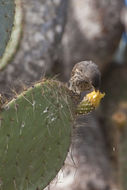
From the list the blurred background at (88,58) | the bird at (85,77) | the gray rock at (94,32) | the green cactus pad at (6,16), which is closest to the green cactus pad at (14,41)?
the green cactus pad at (6,16)

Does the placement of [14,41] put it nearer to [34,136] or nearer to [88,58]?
[34,136]

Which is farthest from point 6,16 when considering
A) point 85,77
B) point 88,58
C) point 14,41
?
point 88,58

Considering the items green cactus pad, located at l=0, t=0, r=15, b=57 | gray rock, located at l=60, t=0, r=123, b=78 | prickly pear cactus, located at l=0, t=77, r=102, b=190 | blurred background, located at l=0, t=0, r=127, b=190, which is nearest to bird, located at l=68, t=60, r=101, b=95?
prickly pear cactus, located at l=0, t=77, r=102, b=190

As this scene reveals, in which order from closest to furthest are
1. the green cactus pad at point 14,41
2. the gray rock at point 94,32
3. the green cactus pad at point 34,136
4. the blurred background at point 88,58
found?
the green cactus pad at point 34,136 < the green cactus pad at point 14,41 < the blurred background at point 88,58 < the gray rock at point 94,32

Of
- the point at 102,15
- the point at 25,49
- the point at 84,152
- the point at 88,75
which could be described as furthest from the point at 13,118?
the point at 102,15

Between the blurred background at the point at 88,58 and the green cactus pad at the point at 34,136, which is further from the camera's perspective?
the blurred background at the point at 88,58

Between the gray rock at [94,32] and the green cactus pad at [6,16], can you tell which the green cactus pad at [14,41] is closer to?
the green cactus pad at [6,16]
